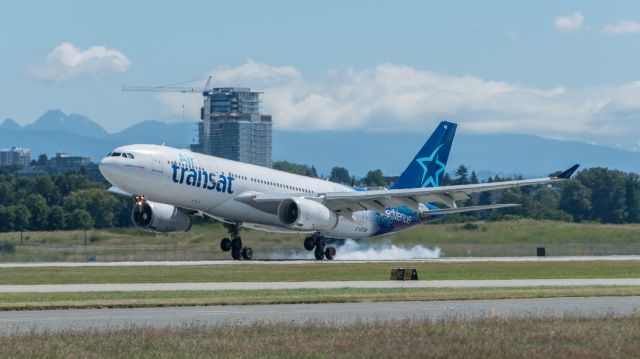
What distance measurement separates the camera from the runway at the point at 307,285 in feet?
133

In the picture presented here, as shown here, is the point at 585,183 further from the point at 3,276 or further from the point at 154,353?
the point at 154,353

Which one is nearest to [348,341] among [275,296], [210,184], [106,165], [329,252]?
[275,296]

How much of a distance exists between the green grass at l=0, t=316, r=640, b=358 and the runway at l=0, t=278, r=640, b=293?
15.9 metres

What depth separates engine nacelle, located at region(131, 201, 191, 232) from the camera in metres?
64.9

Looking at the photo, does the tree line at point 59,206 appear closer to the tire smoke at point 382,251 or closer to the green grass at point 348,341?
the tire smoke at point 382,251

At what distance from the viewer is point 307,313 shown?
98.0 ft

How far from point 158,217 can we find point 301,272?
47.3ft

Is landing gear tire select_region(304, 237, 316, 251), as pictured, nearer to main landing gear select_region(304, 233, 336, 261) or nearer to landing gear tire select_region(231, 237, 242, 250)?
main landing gear select_region(304, 233, 336, 261)

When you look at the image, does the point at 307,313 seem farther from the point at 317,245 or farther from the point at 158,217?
the point at 317,245

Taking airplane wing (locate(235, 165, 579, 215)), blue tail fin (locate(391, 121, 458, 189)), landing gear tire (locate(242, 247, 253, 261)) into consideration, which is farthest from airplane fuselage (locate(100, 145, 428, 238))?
blue tail fin (locate(391, 121, 458, 189))

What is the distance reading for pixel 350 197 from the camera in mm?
67062

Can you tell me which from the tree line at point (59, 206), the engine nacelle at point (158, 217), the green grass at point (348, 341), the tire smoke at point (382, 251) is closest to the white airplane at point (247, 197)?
the engine nacelle at point (158, 217)

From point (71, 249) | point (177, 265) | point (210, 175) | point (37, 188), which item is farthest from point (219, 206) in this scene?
point (37, 188)

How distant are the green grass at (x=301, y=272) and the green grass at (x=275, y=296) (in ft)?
28.7
